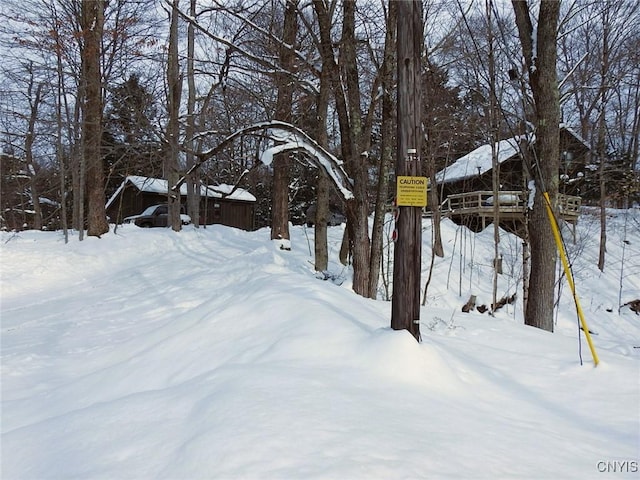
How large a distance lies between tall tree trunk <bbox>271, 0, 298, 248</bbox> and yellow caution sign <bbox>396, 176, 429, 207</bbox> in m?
4.17

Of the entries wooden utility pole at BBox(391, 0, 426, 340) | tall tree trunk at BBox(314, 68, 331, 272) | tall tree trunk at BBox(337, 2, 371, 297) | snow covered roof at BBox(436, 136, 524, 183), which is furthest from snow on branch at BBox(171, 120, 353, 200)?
snow covered roof at BBox(436, 136, 524, 183)

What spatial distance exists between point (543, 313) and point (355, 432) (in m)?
5.22

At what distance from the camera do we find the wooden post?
352cm

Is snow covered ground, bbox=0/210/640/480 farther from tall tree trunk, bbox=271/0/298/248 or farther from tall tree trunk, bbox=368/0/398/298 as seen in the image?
tall tree trunk, bbox=271/0/298/248

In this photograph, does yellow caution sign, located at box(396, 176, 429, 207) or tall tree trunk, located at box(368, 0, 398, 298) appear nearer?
yellow caution sign, located at box(396, 176, 429, 207)

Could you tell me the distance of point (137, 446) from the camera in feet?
7.21

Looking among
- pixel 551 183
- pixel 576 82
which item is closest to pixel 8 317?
pixel 551 183

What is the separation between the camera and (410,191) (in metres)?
3.49

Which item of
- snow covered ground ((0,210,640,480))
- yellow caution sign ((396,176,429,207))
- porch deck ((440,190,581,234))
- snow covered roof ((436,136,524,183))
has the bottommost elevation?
snow covered ground ((0,210,640,480))

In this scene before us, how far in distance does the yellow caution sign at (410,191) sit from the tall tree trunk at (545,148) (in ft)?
11.4

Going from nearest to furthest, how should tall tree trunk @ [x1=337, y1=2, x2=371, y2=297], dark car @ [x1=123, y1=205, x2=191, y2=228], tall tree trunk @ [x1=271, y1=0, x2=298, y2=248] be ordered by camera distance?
1. tall tree trunk @ [x1=337, y1=2, x2=371, y2=297]
2. tall tree trunk @ [x1=271, y1=0, x2=298, y2=248]
3. dark car @ [x1=123, y1=205, x2=191, y2=228]

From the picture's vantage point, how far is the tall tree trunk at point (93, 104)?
41.5 feet

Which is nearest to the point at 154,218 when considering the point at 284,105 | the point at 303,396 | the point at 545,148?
the point at 284,105

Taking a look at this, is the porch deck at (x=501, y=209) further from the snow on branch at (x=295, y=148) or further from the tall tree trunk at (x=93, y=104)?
the tall tree trunk at (x=93, y=104)
